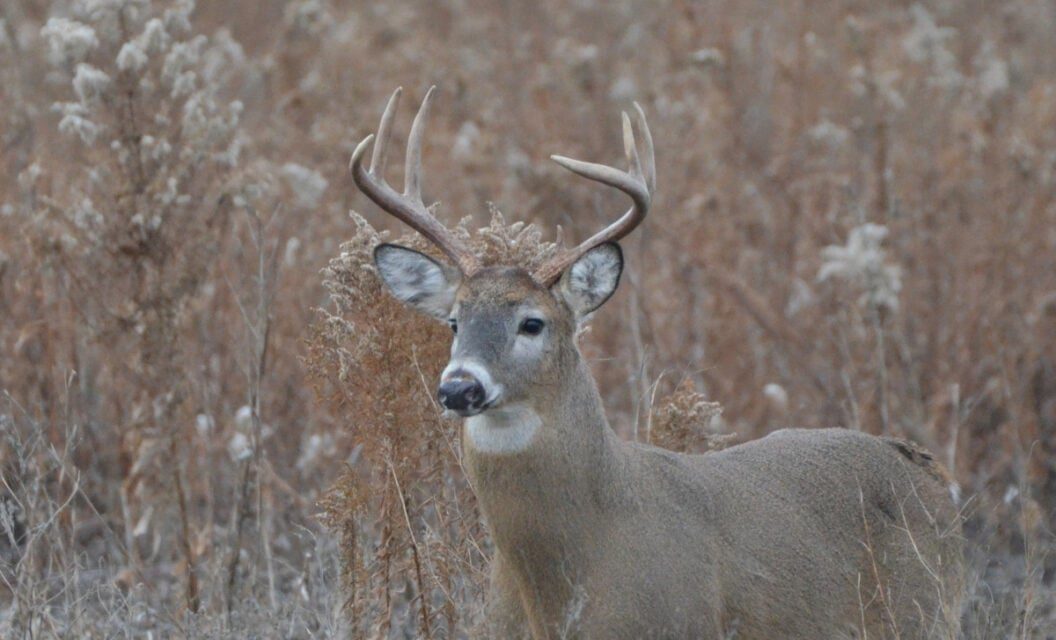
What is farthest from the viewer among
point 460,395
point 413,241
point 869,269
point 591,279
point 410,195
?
point 869,269

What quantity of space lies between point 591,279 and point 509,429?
498 millimetres

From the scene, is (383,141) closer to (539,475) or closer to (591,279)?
(591,279)

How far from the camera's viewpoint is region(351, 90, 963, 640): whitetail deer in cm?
447

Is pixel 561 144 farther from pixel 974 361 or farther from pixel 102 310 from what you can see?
pixel 102 310

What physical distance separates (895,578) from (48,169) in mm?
3761

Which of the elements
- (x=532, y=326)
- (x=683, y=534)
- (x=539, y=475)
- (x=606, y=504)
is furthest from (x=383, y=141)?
(x=683, y=534)

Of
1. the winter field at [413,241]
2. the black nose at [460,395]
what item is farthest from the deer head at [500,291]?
the winter field at [413,241]

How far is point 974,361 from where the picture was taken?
8.23 m

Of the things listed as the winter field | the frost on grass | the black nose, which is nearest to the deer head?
the black nose

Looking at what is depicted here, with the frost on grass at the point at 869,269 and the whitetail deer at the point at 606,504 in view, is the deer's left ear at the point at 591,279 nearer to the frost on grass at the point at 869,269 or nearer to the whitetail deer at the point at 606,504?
the whitetail deer at the point at 606,504

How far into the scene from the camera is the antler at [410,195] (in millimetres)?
4801

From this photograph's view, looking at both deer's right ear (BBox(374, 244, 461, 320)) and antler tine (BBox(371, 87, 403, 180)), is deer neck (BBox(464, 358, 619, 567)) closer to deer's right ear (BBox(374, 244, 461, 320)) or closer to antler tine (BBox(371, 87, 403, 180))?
deer's right ear (BBox(374, 244, 461, 320))

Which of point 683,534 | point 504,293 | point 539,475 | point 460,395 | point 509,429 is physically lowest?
point 683,534

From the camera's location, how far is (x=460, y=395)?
4223 millimetres
